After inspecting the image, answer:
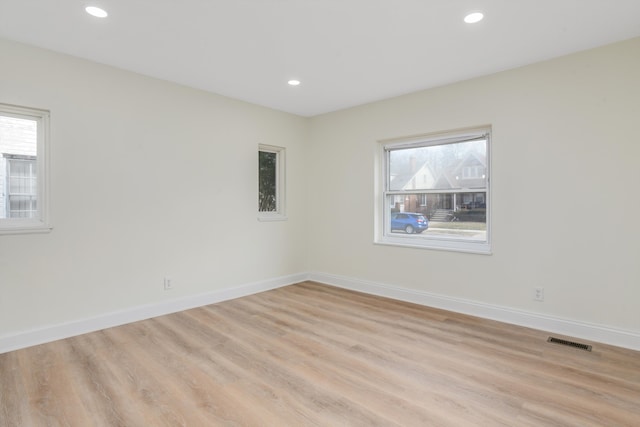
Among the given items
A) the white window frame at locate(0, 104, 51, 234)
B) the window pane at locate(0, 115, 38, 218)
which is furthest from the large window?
the window pane at locate(0, 115, 38, 218)

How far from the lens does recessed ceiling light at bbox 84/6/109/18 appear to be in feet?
7.82

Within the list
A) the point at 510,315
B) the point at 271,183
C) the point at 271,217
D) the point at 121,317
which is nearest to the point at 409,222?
the point at 510,315

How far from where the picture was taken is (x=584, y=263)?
3057 mm

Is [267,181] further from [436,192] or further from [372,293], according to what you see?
[436,192]

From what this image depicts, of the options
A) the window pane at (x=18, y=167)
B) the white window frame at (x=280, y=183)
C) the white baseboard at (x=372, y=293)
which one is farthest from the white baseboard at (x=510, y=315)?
the window pane at (x=18, y=167)

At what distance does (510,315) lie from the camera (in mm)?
3445

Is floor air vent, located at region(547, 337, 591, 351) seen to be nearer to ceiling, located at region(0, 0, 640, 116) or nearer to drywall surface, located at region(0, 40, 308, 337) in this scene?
ceiling, located at region(0, 0, 640, 116)

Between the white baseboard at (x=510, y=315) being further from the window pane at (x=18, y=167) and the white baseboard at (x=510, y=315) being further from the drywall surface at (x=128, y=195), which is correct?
the window pane at (x=18, y=167)

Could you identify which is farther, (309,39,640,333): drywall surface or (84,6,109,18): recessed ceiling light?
(309,39,640,333): drywall surface

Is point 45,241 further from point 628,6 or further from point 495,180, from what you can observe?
point 628,6

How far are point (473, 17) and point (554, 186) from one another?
178 centimetres

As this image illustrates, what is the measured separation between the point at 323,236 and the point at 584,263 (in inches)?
127

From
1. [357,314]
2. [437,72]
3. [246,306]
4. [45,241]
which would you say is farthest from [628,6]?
[45,241]

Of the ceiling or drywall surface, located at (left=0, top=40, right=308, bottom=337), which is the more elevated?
the ceiling
